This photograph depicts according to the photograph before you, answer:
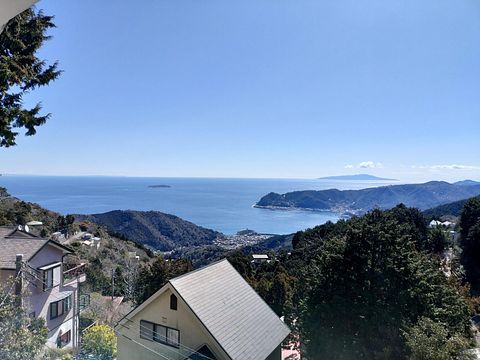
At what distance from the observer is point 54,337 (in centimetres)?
1212

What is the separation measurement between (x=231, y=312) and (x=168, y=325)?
1859 mm

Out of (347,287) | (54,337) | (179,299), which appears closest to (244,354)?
(179,299)

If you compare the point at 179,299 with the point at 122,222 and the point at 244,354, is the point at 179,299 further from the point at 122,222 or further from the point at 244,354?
the point at 122,222

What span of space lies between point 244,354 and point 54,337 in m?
7.48

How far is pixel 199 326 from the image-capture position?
9242 mm

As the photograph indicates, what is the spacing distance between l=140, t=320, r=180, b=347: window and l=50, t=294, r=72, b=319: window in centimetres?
431

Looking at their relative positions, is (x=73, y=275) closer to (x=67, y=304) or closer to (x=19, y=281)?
(x=67, y=304)

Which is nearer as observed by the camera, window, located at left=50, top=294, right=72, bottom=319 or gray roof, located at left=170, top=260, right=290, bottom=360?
gray roof, located at left=170, top=260, right=290, bottom=360

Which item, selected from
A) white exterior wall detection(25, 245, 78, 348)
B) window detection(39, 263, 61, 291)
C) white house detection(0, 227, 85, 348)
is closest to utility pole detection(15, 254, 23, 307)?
white house detection(0, 227, 85, 348)

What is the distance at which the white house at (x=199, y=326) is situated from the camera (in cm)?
903

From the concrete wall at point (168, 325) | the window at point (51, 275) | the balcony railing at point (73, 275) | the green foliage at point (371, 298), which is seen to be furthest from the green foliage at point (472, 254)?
→ the window at point (51, 275)

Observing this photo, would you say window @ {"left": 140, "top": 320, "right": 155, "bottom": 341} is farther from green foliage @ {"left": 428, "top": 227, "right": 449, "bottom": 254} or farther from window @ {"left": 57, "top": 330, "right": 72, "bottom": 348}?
green foliage @ {"left": 428, "top": 227, "right": 449, "bottom": 254}

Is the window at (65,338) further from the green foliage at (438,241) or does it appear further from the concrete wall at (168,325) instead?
the green foliage at (438,241)

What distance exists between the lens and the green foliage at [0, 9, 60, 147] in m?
5.12
